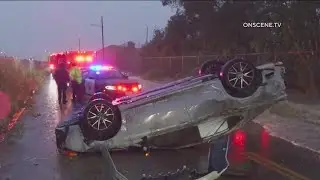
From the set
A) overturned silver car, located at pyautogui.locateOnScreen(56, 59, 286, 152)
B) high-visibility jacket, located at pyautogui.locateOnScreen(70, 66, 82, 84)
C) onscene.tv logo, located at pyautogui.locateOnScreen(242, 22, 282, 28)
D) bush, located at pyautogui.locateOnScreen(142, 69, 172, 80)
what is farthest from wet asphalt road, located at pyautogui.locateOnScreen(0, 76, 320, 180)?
bush, located at pyautogui.locateOnScreen(142, 69, 172, 80)

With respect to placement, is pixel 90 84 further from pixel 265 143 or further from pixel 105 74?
pixel 265 143

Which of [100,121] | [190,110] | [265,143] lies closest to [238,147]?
[265,143]

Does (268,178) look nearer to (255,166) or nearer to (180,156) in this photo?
(255,166)

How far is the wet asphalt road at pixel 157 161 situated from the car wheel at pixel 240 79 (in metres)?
1.14

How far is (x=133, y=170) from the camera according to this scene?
8250mm

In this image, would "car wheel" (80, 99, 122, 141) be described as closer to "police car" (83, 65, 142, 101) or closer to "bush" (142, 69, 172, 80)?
"police car" (83, 65, 142, 101)

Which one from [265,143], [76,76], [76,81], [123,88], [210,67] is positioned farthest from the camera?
[76,81]

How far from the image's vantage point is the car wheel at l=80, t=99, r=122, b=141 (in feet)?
30.3

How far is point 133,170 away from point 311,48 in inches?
600

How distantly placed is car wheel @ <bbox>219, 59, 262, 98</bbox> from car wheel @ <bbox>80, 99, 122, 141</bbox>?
6.61ft

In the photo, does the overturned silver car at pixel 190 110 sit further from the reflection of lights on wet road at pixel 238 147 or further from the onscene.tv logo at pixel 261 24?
the onscene.tv logo at pixel 261 24

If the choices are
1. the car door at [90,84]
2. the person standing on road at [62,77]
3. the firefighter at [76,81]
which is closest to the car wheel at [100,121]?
the car door at [90,84]

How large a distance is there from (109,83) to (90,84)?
1.47 metres

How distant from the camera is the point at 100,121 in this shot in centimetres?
934
